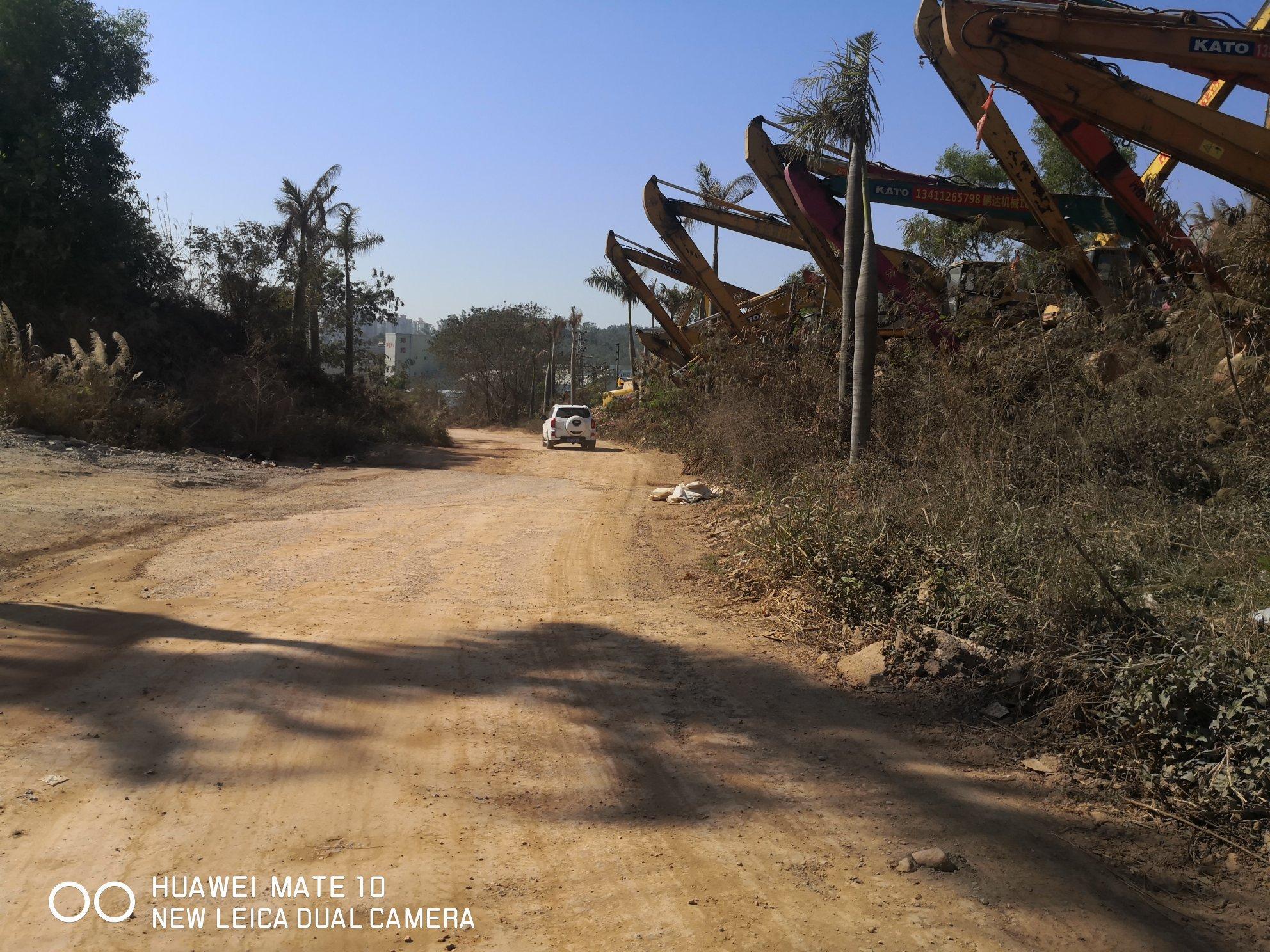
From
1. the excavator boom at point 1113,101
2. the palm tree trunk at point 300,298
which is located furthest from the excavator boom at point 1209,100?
the palm tree trunk at point 300,298

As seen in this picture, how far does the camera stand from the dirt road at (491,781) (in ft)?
11.5

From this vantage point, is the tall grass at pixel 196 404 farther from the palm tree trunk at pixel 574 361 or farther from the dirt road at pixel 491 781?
the palm tree trunk at pixel 574 361

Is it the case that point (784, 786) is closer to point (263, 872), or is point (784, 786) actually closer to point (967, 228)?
point (263, 872)

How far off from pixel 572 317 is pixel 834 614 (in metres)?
51.8

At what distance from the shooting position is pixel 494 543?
11.2 metres

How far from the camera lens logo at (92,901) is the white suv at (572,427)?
28.2 m

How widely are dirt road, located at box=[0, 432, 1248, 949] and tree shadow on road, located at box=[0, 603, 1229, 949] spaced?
2cm

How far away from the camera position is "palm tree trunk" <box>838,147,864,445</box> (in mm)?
12047

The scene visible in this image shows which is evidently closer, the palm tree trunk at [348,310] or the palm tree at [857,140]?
the palm tree at [857,140]

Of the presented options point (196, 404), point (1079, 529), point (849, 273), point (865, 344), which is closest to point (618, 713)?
point (1079, 529)

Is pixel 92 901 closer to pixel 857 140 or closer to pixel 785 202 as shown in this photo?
pixel 857 140

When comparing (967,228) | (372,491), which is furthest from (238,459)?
(967,228)

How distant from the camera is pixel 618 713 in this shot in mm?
5691

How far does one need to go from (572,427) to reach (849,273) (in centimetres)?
1987
